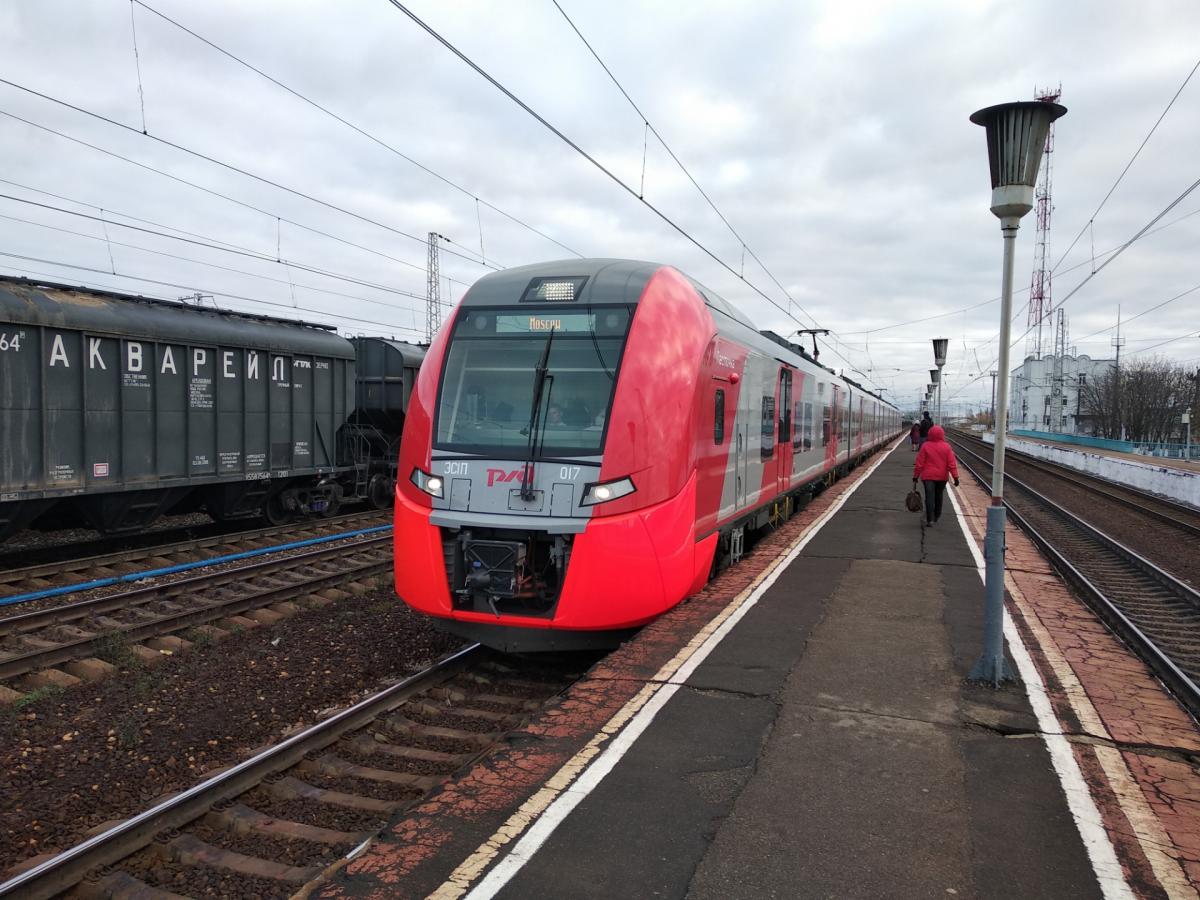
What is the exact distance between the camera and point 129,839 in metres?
3.88

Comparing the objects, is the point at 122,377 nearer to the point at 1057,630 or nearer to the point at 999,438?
the point at 999,438

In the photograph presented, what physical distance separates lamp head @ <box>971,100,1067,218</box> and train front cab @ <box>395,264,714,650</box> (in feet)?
8.40

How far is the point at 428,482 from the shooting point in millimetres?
6297

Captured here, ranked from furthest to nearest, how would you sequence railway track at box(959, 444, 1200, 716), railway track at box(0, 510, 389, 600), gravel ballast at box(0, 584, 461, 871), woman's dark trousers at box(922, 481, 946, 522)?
1. woman's dark trousers at box(922, 481, 946, 522)
2. railway track at box(0, 510, 389, 600)
3. railway track at box(959, 444, 1200, 716)
4. gravel ballast at box(0, 584, 461, 871)

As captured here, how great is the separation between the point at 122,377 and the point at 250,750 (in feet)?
23.8

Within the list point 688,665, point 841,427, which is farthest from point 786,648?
point 841,427

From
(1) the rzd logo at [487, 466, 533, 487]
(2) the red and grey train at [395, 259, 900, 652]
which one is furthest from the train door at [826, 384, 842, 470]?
(1) the rzd logo at [487, 466, 533, 487]

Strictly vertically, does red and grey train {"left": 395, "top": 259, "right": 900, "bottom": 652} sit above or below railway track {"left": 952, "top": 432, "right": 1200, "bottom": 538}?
above

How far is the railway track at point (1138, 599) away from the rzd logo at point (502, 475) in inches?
189

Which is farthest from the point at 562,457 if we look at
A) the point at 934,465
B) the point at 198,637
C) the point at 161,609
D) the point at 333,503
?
the point at 333,503

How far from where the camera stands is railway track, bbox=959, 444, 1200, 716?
630 centimetres

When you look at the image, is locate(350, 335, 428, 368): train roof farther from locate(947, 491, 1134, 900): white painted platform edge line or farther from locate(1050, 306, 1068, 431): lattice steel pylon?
locate(1050, 306, 1068, 431): lattice steel pylon

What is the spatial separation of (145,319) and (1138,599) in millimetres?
13212

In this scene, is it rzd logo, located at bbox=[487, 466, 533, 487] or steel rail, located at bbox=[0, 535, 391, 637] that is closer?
rzd logo, located at bbox=[487, 466, 533, 487]
